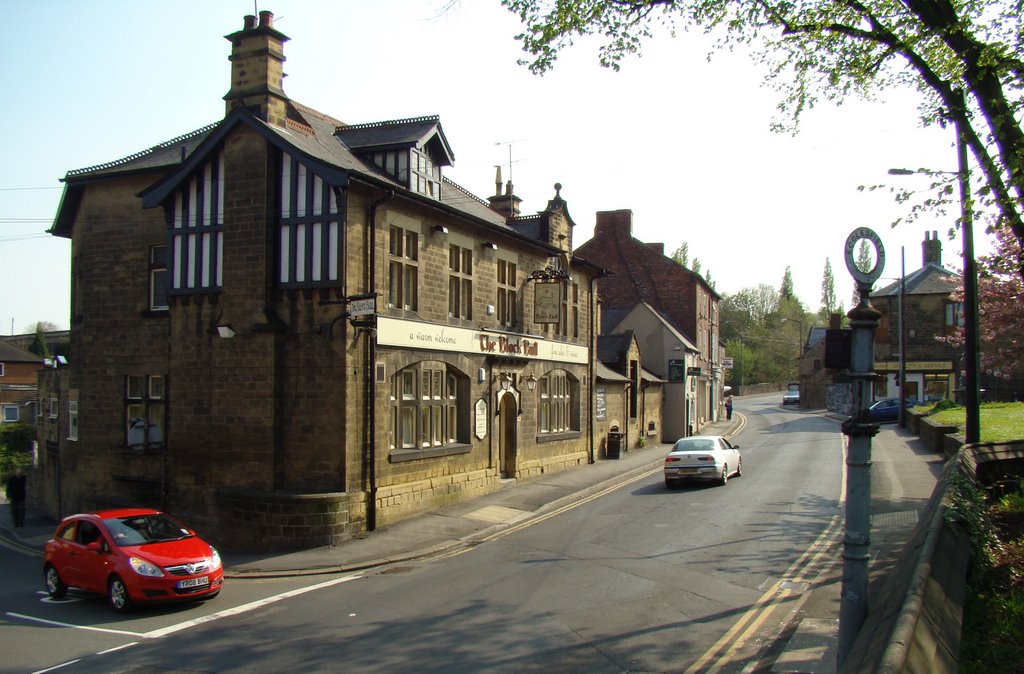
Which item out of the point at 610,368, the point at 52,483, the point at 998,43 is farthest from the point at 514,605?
the point at 610,368

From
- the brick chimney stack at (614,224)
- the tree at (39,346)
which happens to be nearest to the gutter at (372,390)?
the brick chimney stack at (614,224)

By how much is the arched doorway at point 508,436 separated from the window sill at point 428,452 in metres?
2.63

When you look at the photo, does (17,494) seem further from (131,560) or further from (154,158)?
(131,560)

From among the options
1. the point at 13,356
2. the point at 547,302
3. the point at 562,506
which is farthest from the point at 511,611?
the point at 13,356

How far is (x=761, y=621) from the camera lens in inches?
391

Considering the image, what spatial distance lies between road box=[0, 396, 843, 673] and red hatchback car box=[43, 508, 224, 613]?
1.13 ft

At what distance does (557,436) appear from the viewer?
1042 inches

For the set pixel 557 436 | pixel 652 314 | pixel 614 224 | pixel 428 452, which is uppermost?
pixel 614 224

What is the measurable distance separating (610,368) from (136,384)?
66.2 feet

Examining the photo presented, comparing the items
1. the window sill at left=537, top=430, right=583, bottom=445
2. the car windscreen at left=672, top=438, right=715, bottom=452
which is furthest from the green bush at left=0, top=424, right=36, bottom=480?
the car windscreen at left=672, top=438, right=715, bottom=452

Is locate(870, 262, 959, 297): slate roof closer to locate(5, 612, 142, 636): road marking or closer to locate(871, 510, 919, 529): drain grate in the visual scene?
locate(871, 510, 919, 529): drain grate

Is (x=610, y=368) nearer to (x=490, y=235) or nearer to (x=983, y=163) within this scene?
(x=490, y=235)

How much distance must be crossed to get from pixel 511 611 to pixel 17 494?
63.4ft

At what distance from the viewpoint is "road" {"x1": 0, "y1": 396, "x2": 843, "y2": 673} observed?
29.3 ft
